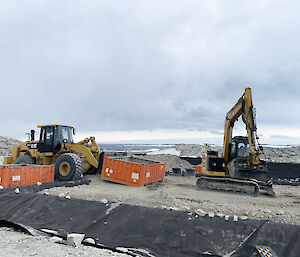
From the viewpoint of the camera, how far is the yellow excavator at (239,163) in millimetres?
9602

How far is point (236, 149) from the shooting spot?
1114cm

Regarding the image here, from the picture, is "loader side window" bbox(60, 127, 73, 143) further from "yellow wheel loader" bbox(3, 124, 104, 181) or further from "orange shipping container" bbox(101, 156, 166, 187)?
"orange shipping container" bbox(101, 156, 166, 187)

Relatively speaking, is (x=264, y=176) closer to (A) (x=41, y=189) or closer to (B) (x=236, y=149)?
(B) (x=236, y=149)

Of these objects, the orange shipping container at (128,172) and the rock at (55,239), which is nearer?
the rock at (55,239)

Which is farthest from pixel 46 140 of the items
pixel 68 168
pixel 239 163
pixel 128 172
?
pixel 239 163

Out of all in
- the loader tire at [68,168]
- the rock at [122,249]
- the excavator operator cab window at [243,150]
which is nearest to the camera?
the rock at [122,249]

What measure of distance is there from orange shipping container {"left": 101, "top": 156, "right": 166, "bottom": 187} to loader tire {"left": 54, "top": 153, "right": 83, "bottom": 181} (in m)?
1.15

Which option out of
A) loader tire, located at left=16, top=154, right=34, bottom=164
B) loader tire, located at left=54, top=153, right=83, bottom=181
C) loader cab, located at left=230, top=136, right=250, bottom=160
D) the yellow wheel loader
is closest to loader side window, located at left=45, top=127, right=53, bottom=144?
the yellow wheel loader

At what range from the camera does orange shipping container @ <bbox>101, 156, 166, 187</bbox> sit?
10906mm

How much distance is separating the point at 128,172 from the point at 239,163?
4604 mm

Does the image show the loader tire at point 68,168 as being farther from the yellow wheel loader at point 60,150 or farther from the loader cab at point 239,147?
the loader cab at point 239,147

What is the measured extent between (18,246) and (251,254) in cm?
445

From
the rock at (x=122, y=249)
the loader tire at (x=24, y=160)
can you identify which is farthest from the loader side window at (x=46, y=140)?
the rock at (x=122, y=249)

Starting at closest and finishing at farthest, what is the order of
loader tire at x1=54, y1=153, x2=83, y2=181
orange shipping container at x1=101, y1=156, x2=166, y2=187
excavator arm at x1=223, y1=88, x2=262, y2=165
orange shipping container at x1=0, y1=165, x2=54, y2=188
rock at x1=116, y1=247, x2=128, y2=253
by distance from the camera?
1. rock at x1=116, y1=247, x2=128, y2=253
2. orange shipping container at x1=0, y1=165, x2=54, y2=188
3. excavator arm at x1=223, y1=88, x2=262, y2=165
4. orange shipping container at x1=101, y1=156, x2=166, y2=187
5. loader tire at x1=54, y1=153, x2=83, y2=181
